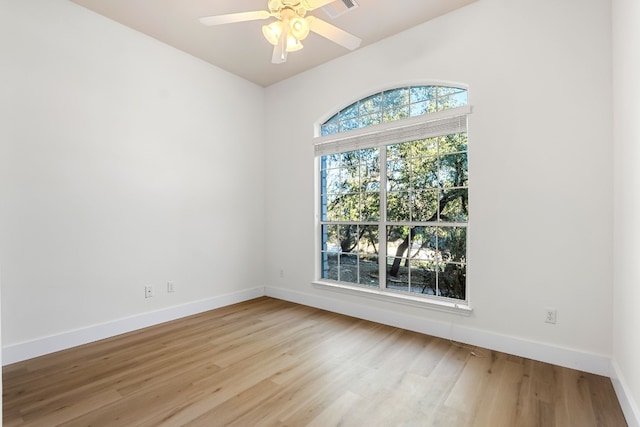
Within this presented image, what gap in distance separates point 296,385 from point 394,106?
114 inches

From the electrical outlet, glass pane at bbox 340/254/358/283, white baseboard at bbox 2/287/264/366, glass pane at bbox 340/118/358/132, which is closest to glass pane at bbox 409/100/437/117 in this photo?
glass pane at bbox 340/118/358/132

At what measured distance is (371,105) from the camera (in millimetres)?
3648

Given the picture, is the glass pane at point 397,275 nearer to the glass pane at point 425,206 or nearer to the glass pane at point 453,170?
the glass pane at point 425,206

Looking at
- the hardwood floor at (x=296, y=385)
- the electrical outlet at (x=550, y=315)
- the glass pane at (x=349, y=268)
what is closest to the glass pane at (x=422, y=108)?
the glass pane at (x=349, y=268)

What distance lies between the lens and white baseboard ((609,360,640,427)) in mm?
1706

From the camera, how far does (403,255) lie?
3375 millimetres

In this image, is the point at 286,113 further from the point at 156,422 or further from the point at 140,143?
the point at 156,422

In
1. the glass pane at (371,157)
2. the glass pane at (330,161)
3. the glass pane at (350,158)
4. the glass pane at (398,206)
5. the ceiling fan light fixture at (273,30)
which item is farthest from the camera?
the glass pane at (330,161)

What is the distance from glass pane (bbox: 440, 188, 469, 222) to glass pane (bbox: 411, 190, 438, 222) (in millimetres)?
80

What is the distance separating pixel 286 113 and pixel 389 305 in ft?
9.40

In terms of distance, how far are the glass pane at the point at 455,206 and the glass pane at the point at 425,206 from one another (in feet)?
0.26

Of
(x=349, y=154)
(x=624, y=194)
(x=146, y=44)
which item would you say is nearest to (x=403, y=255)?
(x=349, y=154)

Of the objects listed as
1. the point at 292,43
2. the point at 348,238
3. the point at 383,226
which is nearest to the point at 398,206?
the point at 383,226

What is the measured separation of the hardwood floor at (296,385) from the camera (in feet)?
6.07
